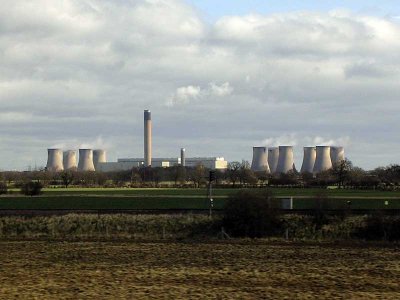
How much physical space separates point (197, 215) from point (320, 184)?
97.6 m

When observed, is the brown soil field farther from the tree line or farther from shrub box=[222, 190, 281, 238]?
the tree line

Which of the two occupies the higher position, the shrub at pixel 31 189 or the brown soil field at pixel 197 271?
the shrub at pixel 31 189

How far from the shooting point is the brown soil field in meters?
20.0

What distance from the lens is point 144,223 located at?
54.6m

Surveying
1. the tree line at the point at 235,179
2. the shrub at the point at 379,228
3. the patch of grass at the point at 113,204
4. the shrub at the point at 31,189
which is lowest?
the shrub at the point at 379,228

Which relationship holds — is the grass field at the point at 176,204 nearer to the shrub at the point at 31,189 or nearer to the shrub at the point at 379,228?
the shrub at the point at 379,228

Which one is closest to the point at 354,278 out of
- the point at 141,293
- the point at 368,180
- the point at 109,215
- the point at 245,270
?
the point at 245,270

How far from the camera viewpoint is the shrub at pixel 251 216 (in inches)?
2008

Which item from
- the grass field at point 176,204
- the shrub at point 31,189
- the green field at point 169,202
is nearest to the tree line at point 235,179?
the shrub at point 31,189

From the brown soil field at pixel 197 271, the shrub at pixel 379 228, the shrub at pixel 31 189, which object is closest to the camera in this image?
the brown soil field at pixel 197 271

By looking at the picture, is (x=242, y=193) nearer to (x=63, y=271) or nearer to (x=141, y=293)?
(x=63, y=271)

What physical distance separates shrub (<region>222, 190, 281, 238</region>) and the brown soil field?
1297 centimetres

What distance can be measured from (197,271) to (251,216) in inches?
1035

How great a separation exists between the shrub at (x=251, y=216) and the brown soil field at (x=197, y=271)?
1297cm
